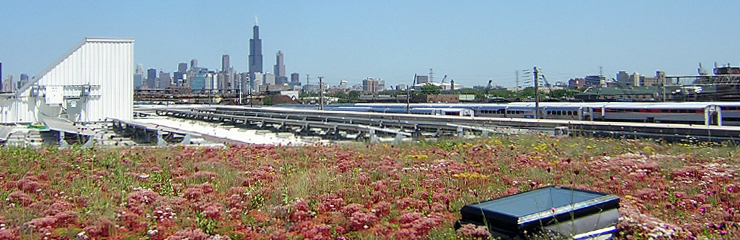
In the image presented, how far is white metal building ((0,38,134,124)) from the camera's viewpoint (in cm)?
2930

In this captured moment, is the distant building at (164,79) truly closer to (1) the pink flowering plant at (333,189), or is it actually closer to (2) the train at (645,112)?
(2) the train at (645,112)

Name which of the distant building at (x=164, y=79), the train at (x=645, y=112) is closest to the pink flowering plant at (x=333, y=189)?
the train at (x=645, y=112)

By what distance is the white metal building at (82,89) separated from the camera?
29.3 metres

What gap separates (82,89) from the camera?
2942cm

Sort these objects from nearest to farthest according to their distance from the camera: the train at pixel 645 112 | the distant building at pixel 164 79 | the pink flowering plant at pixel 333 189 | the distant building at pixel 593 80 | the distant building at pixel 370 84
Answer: the pink flowering plant at pixel 333 189, the train at pixel 645 112, the distant building at pixel 593 80, the distant building at pixel 164 79, the distant building at pixel 370 84

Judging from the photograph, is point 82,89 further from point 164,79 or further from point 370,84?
point 370,84

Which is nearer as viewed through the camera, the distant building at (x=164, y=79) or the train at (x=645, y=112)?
the train at (x=645, y=112)

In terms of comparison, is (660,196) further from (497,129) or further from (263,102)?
(263,102)

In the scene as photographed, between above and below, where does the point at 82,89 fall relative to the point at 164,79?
below

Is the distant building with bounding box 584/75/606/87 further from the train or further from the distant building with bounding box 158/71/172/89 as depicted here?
the distant building with bounding box 158/71/172/89

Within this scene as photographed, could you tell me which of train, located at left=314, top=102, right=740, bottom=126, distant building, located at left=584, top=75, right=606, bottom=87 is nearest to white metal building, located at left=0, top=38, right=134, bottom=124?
train, located at left=314, top=102, right=740, bottom=126

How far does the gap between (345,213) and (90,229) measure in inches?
108

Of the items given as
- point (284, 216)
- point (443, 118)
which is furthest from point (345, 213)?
point (443, 118)

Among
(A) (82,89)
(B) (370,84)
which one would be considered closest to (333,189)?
(A) (82,89)
